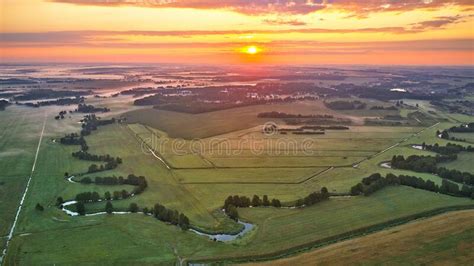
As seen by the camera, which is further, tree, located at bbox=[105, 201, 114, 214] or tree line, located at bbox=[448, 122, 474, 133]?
tree line, located at bbox=[448, 122, 474, 133]

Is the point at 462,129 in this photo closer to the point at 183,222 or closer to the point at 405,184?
the point at 405,184

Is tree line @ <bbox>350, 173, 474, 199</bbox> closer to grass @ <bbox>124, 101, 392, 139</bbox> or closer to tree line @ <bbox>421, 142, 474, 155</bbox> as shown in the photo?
A: tree line @ <bbox>421, 142, 474, 155</bbox>

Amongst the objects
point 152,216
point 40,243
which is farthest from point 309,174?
point 40,243

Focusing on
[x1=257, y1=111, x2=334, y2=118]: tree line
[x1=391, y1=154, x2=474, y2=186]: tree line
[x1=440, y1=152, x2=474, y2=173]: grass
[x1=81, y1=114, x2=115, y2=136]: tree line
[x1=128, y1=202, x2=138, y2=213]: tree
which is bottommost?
[x1=128, y1=202, x2=138, y2=213]: tree

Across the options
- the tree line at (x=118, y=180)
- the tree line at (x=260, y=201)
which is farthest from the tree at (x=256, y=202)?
the tree line at (x=118, y=180)

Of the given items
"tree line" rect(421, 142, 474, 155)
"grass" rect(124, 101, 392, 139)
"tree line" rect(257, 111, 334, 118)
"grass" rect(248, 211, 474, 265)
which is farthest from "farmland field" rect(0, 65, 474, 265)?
"tree line" rect(257, 111, 334, 118)

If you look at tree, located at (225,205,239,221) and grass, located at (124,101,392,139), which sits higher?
grass, located at (124,101,392,139)

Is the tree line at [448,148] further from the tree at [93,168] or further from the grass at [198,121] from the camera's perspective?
the tree at [93,168]

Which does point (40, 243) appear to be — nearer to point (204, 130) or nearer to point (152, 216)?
point (152, 216)
